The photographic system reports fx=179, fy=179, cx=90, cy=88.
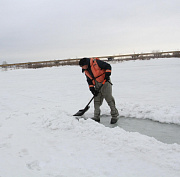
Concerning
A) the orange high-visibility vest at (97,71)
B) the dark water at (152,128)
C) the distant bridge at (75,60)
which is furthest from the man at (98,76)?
the distant bridge at (75,60)

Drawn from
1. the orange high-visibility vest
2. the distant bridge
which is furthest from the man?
the distant bridge

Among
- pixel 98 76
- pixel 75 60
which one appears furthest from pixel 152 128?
pixel 75 60

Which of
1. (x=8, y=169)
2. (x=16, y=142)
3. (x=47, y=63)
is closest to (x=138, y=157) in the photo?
(x=8, y=169)

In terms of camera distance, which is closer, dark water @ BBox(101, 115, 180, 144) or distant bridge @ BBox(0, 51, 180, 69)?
dark water @ BBox(101, 115, 180, 144)

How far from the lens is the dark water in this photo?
12.3 feet

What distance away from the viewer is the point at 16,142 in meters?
3.39

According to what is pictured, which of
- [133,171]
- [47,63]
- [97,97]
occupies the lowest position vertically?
[133,171]

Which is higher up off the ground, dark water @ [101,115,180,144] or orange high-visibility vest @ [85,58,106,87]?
orange high-visibility vest @ [85,58,106,87]

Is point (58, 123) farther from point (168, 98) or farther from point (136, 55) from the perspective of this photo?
point (136, 55)

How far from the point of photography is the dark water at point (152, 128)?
375 cm

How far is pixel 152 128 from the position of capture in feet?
14.0

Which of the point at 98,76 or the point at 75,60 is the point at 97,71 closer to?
the point at 98,76

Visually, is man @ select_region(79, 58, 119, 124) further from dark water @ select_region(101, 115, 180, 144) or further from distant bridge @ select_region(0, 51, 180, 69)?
distant bridge @ select_region(0, 51, 180, 69)

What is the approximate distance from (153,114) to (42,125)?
9.77ft
